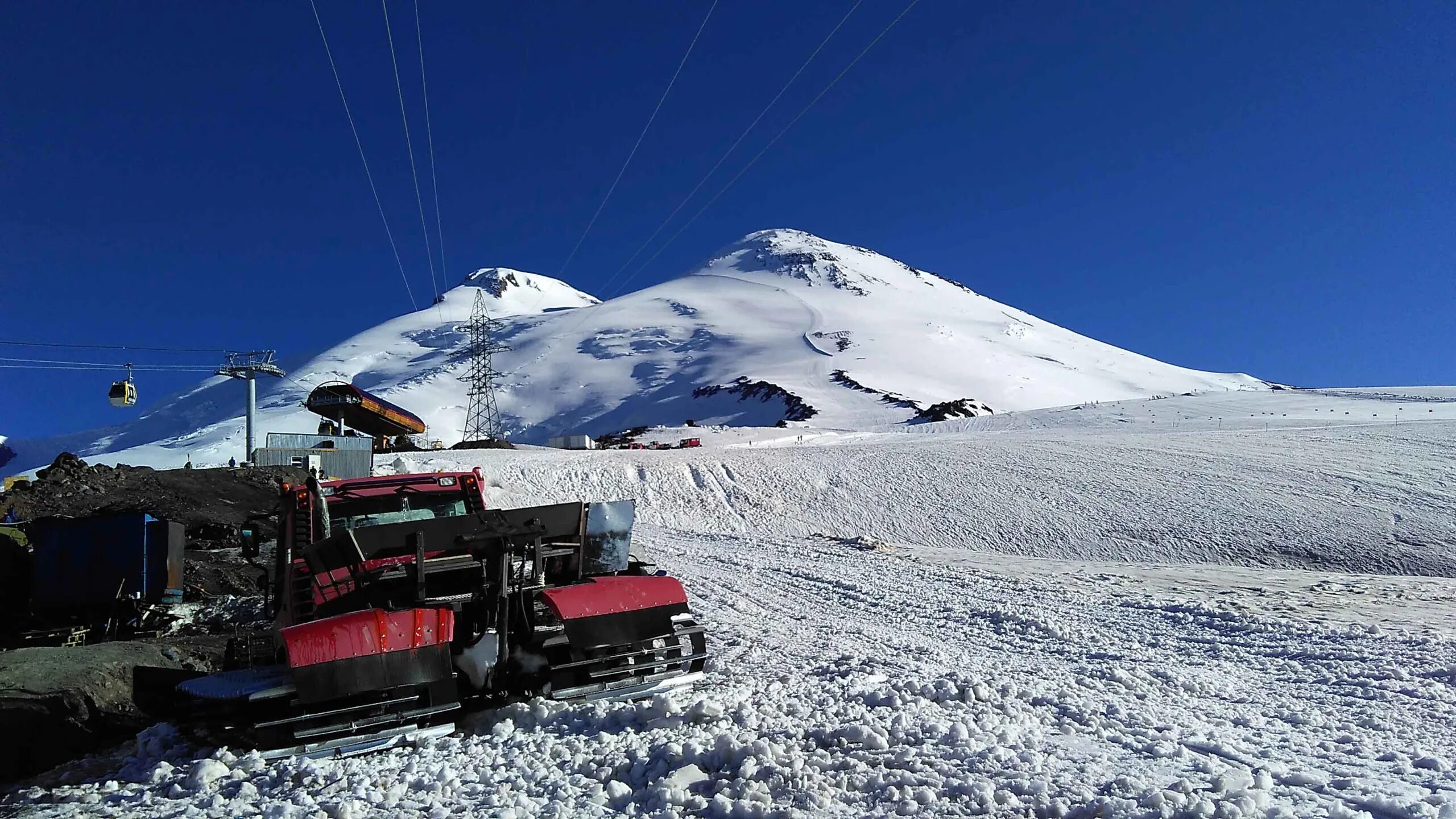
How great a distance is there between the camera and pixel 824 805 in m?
4.69

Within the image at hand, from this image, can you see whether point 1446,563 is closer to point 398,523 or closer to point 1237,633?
point 1237,633

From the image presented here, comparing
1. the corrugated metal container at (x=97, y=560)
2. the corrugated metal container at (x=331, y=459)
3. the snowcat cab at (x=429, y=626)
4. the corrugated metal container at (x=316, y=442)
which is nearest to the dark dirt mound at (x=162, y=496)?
the corrugated metal container at (x=97, y=560)

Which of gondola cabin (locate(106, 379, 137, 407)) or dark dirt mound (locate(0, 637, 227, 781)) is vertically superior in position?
gondola cabin (locate(106, 379, 137, 407))

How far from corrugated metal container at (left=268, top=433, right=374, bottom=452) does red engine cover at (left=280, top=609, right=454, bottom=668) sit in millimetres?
34096

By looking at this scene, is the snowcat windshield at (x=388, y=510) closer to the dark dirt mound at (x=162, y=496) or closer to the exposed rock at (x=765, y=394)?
the dark dirt mound at (x=162, y=496)

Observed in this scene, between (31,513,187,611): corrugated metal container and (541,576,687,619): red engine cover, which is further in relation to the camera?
(31,513,187,611): corrugated metal container

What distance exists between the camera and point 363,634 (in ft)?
20.3

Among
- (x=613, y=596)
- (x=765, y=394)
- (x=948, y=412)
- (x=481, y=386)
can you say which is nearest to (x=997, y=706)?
(x=613, y=596)

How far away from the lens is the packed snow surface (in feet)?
15.9

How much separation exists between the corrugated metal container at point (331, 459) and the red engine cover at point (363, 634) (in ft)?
101

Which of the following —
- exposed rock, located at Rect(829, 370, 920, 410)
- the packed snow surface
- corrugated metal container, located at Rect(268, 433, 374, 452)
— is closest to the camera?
the packed snow surface

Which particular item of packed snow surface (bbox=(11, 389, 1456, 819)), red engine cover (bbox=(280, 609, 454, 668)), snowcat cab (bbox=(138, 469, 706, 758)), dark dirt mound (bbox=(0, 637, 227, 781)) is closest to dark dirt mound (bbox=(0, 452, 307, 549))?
dark dirt mound (bbox=(0, 637, 227, 781))

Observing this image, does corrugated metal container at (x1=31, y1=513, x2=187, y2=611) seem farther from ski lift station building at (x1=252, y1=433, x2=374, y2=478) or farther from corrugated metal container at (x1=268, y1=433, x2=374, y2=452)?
corrugated metal container at (x1=268, y1=433, x2=374, y2=452)

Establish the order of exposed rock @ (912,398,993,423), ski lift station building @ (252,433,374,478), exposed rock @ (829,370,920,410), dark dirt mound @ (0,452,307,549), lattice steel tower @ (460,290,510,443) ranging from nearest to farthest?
dark dirt mound @ (0,452,307,549) → ski lift station building @ (252,433,374,478) → exposed rock @ (912,398,993,423) → lattice steel tower @ (460,290,510,443) → exposed rock @ (829,370,920,410)
